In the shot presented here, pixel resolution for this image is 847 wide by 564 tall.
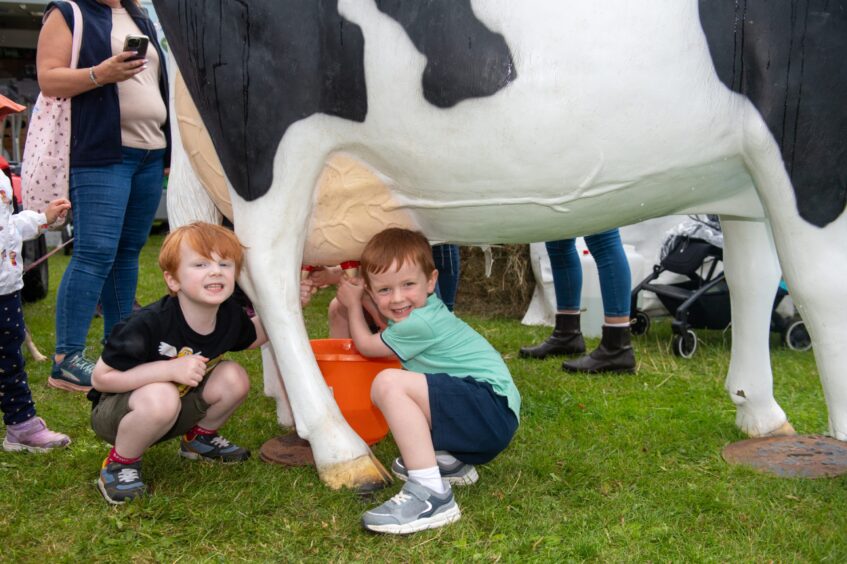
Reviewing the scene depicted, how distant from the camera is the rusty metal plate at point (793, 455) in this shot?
1.91 metres

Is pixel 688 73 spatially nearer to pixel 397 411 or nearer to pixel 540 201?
pixel 540 201

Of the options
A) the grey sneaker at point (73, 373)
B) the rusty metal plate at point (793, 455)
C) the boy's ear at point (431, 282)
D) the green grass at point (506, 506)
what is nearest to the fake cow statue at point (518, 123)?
the boy's ear at point (431, 282)

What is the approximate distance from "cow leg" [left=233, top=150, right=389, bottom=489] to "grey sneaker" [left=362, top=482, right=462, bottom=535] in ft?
0.53

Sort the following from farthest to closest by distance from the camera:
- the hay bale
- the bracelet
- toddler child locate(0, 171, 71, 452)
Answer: the hay bale → the bracelet → toddler child locate(0, 171, 71, 452)

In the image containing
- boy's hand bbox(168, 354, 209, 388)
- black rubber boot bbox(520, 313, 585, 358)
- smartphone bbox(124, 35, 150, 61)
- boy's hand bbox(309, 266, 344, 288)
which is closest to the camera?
boy's hand bbox(168, 354, 209, 388)

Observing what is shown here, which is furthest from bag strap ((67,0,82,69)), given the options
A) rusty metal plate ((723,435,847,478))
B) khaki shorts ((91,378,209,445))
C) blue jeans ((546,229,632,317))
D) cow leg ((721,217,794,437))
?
rusty metal plate ((723,435,847,478))

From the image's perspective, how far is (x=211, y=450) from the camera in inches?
80.5

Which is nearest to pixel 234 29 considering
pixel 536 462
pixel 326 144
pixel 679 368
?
pixel 326 144

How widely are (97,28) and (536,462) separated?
1958 mm

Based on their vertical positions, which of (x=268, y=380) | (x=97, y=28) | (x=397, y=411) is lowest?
(x=268, y=380)

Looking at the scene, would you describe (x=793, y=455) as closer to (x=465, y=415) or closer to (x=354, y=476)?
(x=465, y=415)

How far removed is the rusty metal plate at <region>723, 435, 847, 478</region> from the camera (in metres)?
1.91

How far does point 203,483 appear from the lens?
1.88m

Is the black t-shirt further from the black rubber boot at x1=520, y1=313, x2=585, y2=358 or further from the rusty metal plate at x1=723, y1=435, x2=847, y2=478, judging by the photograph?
the black rubber boot at x1=520, y1=313, x2=585, y2=358
